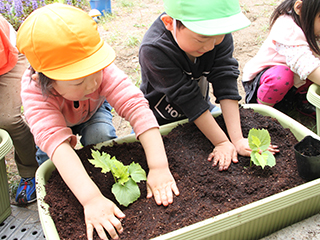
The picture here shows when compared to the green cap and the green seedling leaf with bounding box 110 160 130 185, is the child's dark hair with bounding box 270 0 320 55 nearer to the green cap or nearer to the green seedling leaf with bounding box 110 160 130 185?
the green cap

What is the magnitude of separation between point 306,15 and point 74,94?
1531 mm

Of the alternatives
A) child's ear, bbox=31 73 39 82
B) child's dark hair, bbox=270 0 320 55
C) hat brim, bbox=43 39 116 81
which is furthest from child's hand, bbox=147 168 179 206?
child's dark hair, bbox=270 0 320 55

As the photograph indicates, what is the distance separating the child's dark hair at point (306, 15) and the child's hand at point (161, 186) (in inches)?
52.8

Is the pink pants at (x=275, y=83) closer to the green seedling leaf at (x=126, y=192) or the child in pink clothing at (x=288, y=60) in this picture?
the child in pink clothing at (x=288, y=60)

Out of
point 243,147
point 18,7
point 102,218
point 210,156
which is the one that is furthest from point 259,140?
point 18,7

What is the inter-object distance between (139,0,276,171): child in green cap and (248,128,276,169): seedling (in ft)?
0.38

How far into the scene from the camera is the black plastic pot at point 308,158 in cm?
121

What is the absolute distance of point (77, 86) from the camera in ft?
3.95

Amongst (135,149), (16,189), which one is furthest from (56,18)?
(16,189)

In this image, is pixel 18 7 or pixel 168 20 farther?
pixel 18 7

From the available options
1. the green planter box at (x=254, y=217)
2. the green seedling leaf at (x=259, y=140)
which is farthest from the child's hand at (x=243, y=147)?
the green planter box at (x=254, y=217)

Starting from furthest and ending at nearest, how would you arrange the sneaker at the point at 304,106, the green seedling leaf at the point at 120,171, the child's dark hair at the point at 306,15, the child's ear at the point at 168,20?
1. the sneaker at the point at 304,106
2. the child's dark hair at the point at 306,15
3. the child's ear at the point at 168,20
4. the green seedling leaf at the point at 120,171

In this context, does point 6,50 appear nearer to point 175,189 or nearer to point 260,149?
point 175,189

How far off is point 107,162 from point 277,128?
3.04ft
